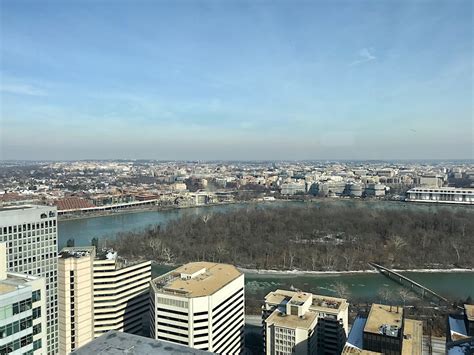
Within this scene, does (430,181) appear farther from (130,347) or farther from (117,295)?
(130,347)

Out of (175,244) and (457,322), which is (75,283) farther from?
(175,244)

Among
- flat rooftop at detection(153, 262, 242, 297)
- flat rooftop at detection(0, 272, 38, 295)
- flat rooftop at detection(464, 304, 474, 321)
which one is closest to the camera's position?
flat rooftop at detection(0, 272, 38, 295)

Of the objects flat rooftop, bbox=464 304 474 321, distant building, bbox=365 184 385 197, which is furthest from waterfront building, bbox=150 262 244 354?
distant building, bbox=365 184 385 197

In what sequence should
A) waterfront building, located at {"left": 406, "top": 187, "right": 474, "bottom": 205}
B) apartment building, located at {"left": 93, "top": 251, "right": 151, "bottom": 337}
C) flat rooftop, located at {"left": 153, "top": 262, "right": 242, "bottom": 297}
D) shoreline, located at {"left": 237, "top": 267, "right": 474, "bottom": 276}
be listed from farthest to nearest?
waterfront building, located at {"left": 406, "top": 187, "right": 474, "bottom": 205} → shoreline, located at {"left": 237, "top": 267, "right": 474, "bottom": 276} → apartment building, located at {"left": 93, "top": 251, "right": 151, "bottom": 337} → flat rooftop, located at {"left": 153, "top": 262, "right": 242, "bottom": 297}

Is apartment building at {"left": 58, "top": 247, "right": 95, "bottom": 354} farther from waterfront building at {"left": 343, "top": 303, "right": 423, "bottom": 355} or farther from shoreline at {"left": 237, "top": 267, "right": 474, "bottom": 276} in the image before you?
shoreline at {"left": 237, "top": 267, "right": 474, "bottom": 276}

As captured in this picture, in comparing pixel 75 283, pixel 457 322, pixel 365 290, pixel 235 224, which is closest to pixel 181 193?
pixel 235 224

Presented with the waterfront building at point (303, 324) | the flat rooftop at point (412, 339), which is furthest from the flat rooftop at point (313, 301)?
the flat rooftop at point (412, 339)

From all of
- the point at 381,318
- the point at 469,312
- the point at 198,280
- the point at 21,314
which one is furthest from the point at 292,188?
the point at 21,314
